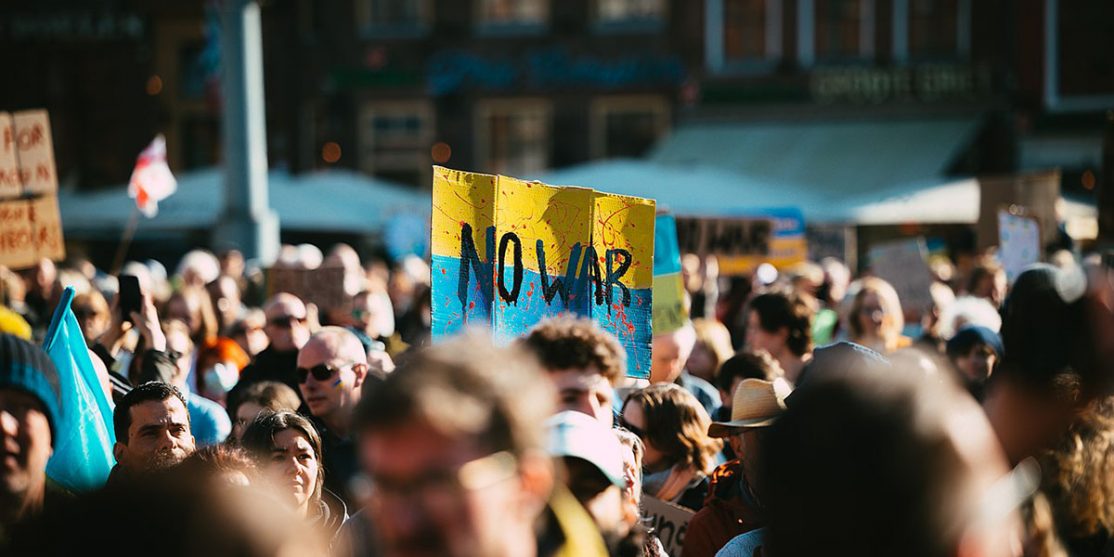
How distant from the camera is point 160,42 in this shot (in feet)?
101

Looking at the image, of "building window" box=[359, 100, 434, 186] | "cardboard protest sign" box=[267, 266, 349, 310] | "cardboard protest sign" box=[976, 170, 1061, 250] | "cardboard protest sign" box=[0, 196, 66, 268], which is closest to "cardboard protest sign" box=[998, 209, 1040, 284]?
"cardboard protest sign" box=[976, 170, 1061, 250]

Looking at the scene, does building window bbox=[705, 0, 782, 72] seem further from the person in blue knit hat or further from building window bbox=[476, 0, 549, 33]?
the person in blue knit hat

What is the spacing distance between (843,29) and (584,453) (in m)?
23.5

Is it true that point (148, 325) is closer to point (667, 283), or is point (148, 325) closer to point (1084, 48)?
point (667, 283)

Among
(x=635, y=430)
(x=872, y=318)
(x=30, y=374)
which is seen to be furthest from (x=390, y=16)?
(x=30, y=374)

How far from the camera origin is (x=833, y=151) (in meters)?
24.3

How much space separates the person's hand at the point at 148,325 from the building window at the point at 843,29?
20.3m


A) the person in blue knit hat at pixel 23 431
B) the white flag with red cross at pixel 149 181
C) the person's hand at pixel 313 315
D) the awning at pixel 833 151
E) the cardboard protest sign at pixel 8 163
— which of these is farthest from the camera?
the awning at pixel 833 151

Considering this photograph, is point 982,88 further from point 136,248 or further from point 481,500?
point 481,500

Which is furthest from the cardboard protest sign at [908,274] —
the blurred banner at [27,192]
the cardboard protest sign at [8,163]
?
the cardboard protest sign at [8,163]

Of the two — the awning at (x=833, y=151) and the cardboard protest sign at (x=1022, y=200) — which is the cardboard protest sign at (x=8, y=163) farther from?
the awning at (x=833, y=151)

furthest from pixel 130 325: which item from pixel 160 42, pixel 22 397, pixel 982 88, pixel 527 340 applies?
pixel 160 42

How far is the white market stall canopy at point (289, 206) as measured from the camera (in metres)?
20.6

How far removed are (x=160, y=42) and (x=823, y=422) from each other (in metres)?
30.6
